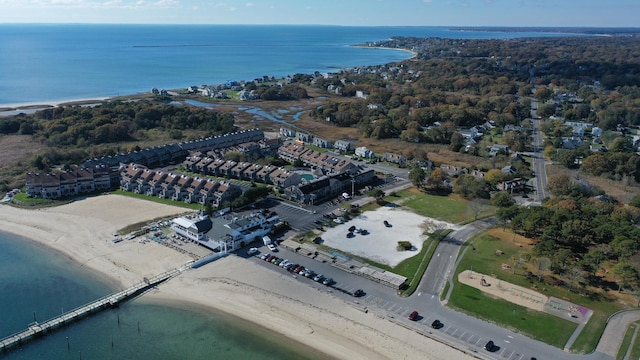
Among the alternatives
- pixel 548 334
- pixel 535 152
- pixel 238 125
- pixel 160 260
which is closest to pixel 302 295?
pixel 160 260

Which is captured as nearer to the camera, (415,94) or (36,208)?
(36,208)

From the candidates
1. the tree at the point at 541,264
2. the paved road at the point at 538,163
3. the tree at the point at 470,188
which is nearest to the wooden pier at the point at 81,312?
the tree at the point at 541,264

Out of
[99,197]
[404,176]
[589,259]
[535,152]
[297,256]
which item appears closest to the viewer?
[589,259]

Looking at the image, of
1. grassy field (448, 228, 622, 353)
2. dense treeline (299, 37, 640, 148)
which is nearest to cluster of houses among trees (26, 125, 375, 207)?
grassy field (448, 228, 622, 353)

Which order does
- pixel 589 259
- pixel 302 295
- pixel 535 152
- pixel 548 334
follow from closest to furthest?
pixel 548 334
pixel 302 295
pixel 589 259
pixel 535 152

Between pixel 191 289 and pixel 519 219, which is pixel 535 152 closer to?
pixel 519 219

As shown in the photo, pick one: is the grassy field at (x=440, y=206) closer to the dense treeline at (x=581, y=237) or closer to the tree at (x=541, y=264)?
the dense treeline at (x=581, y=237)
